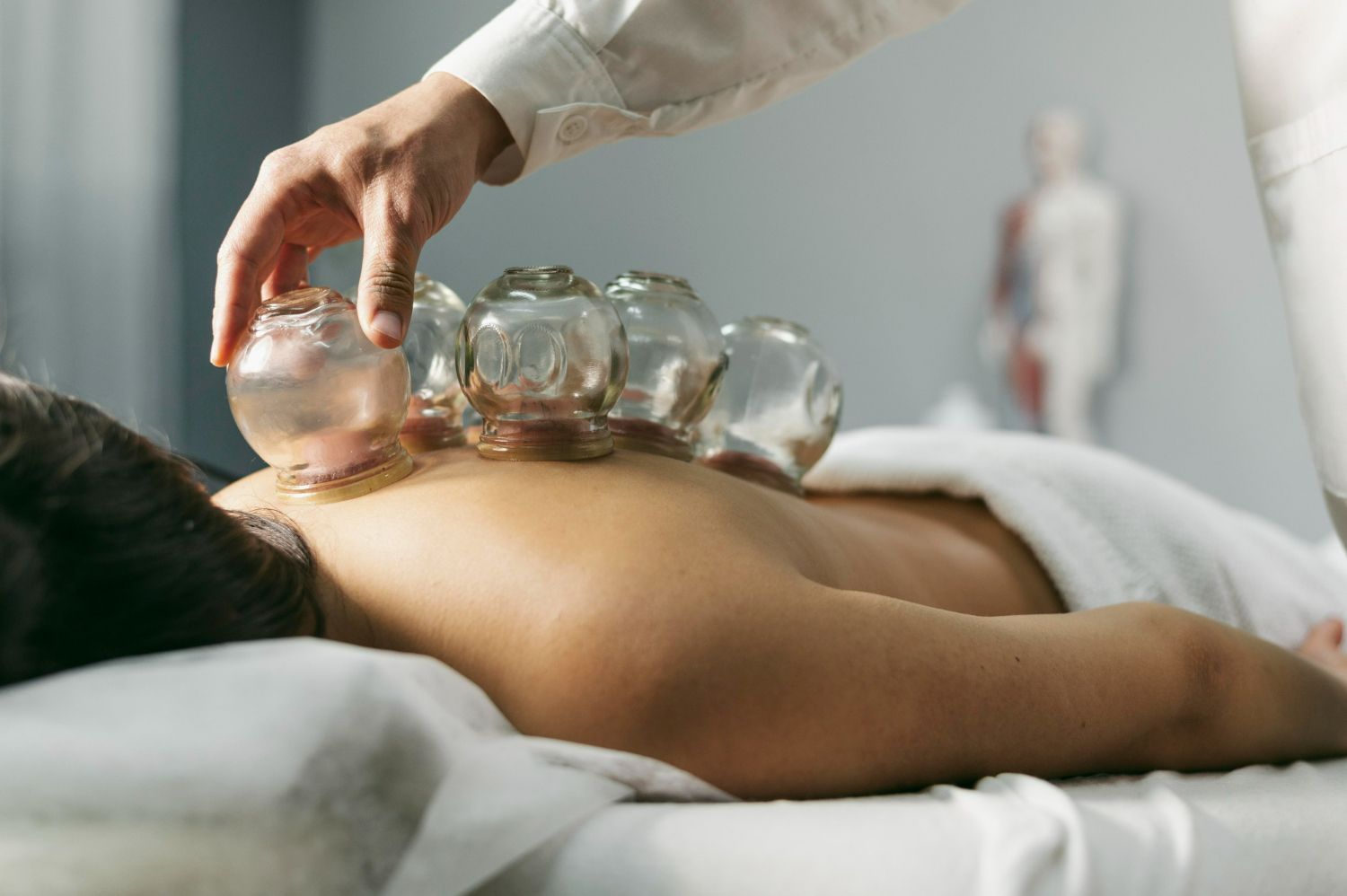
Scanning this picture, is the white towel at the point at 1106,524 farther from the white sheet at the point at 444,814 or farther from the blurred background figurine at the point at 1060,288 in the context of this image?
the blurred background figurine at the point at 1060,288

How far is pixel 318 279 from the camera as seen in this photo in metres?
3.47

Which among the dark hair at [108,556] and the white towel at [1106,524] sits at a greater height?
the dark hair at [108,556]

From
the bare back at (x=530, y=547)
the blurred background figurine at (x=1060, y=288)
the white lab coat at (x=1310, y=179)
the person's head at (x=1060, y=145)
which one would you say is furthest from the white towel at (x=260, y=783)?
the person's head at (x=1060, y=145)

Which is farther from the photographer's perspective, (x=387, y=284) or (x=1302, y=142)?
(x=1302, y=142)

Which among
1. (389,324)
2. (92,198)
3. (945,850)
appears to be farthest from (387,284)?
(92,198)

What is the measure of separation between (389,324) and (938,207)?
3106mm

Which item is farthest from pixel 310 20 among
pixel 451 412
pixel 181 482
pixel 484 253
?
pixel 181 482

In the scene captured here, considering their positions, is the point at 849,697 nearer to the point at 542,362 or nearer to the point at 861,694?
the point at 861,694

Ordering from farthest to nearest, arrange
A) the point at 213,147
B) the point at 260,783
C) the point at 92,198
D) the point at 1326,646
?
the point at 213,147 < the point at 92,198 < the point at 1326,646 < the point at 260,783

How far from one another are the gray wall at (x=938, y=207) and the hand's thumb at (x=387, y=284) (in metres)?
2.27

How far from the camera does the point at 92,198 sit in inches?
116

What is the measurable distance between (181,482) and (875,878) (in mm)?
427

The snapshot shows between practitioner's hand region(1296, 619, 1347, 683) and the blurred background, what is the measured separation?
2.20 meters

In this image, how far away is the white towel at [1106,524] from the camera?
109 cm
